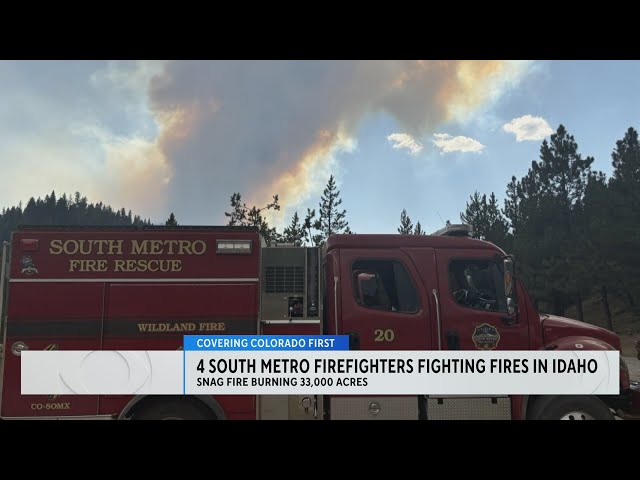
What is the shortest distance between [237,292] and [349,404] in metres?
1.74

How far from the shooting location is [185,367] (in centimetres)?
490

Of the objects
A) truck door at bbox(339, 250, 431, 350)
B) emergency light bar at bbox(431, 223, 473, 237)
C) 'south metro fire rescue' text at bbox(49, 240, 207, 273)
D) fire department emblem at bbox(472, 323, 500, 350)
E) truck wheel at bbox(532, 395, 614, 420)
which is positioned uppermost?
emergency light bar at bbox(431, 223, 473, 237)

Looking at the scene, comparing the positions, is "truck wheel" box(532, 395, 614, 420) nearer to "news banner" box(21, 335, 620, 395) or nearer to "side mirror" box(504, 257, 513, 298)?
"news banner" box(21, 335, 620, 395)

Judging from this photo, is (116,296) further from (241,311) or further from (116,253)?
(241,311)

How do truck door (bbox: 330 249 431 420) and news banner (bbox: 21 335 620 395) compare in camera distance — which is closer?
news banner (bbox: 21 335 620 395)

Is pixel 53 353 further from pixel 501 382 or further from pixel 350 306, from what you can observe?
pixel 501 382

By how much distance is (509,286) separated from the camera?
509 cm

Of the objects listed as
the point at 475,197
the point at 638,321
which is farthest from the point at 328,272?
the point at 475,197

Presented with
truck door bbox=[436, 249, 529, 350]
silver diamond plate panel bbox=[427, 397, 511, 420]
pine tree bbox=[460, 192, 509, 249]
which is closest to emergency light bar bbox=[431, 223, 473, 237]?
truck door bbox=[436, 249, 529, 350]

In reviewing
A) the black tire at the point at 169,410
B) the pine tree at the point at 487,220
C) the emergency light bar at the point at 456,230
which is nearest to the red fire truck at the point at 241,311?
the black tire at the point at 169,410

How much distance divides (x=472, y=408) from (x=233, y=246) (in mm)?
3222

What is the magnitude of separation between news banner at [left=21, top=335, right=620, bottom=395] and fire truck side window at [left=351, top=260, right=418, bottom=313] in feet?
1.73

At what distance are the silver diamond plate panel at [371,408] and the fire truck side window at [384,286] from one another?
990 millimetres

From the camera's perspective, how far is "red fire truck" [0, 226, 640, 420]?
4.91 m
